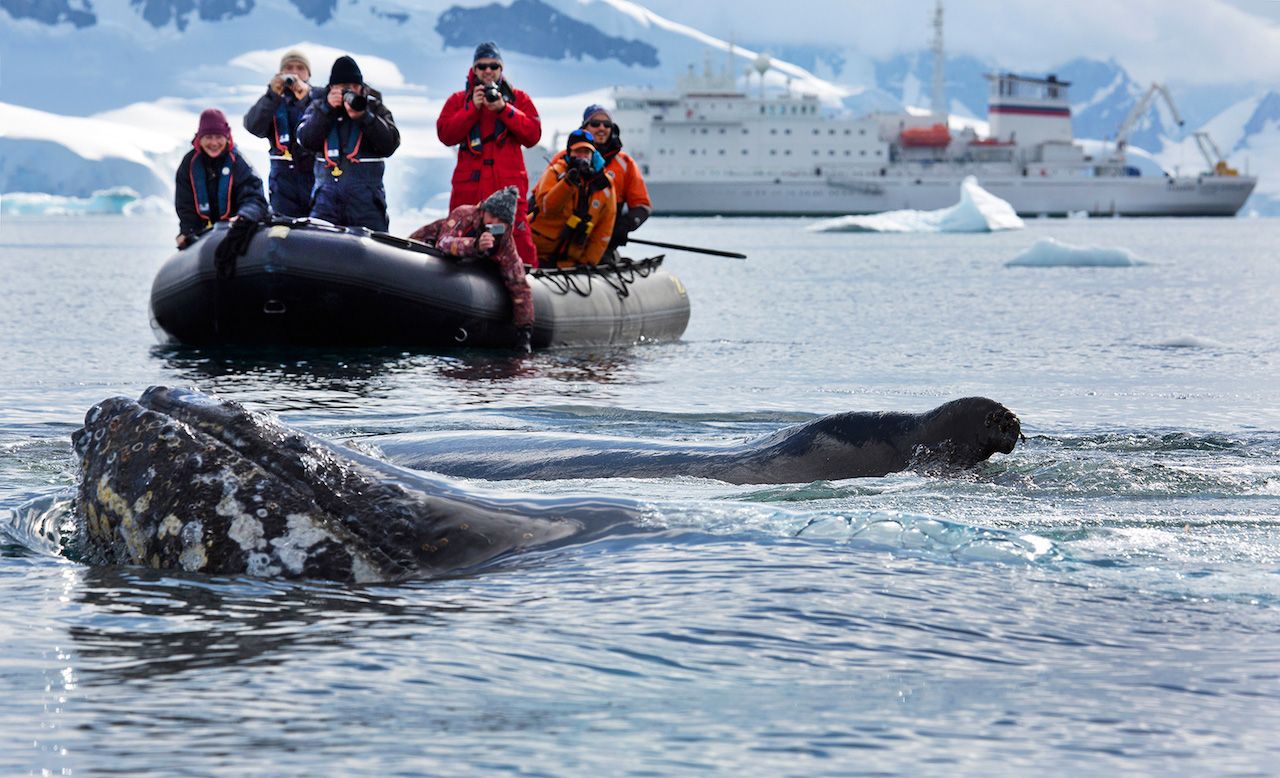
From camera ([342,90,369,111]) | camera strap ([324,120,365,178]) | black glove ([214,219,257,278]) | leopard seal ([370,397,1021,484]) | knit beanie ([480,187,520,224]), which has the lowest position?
leopard seal ([370,397,1021,484])

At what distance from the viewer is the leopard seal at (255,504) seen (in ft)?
14.3

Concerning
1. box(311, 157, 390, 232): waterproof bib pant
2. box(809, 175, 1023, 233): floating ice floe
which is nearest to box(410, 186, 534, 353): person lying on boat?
box(311, 157, 390, 232): waterproof bib pant

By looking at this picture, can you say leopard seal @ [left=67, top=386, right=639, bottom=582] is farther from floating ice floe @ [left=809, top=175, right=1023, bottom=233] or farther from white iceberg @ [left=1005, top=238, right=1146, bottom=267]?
floating ice floe @ [left=809, top=175, right=1023, bottom=233]

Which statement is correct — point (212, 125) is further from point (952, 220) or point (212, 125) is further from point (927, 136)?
point (927, 136)

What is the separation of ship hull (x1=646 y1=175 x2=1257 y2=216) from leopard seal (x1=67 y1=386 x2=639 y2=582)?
78995 millimetres

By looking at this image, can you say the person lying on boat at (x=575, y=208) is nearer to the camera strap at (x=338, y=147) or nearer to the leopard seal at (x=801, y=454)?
the camera strap at (x=338, y=147)

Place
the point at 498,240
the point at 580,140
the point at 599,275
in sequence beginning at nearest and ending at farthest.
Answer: the point at 498,240 → the point at 580,140 → the point at 599,275

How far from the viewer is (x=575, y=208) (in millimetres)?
14539

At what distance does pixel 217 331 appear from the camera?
12977 mm

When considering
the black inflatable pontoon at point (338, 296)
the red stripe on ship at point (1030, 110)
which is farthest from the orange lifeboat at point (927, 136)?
the black inflatable pontoon at point (338, 296)

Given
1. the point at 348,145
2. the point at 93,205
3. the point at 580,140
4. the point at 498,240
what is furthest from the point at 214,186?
the point at 93,205

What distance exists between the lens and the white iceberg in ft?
123

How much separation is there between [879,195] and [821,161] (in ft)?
12.2

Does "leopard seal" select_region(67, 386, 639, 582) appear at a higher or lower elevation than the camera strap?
lower
